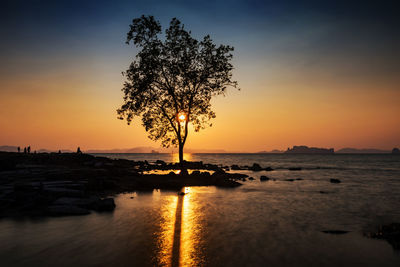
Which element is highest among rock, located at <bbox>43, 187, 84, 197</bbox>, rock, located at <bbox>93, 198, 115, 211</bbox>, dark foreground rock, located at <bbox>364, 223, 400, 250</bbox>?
rock, located at <bbox>43, 187, 84, 197</bbox>

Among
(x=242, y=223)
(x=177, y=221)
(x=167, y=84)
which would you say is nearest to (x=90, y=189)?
(x=177, y=221)

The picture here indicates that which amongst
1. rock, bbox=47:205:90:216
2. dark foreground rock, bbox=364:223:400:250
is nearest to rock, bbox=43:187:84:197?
rock, bbox=47:205:90:216

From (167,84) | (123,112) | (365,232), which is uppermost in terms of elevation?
(167,84)

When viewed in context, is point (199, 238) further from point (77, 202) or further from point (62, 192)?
point (62, 192)

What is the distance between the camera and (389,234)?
1027 cm

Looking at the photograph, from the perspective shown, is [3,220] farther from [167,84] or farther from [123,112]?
[167,84]

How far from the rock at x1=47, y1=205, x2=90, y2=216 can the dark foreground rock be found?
13.6m

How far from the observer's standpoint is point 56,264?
7.39 m

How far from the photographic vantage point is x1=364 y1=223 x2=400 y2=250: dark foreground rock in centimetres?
956

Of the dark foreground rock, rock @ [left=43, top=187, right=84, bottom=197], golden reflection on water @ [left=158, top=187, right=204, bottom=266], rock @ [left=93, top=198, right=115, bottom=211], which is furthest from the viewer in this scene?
rock @ [left=43, top=187, right=84, bottom=197]

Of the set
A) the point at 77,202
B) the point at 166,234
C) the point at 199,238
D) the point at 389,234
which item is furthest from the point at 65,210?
the point at 389,234

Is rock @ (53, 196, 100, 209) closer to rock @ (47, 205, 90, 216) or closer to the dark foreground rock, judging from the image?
rock @ (47, 205, 90, 216)

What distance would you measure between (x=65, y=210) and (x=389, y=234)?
49.3ft

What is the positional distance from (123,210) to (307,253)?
9955 mm
